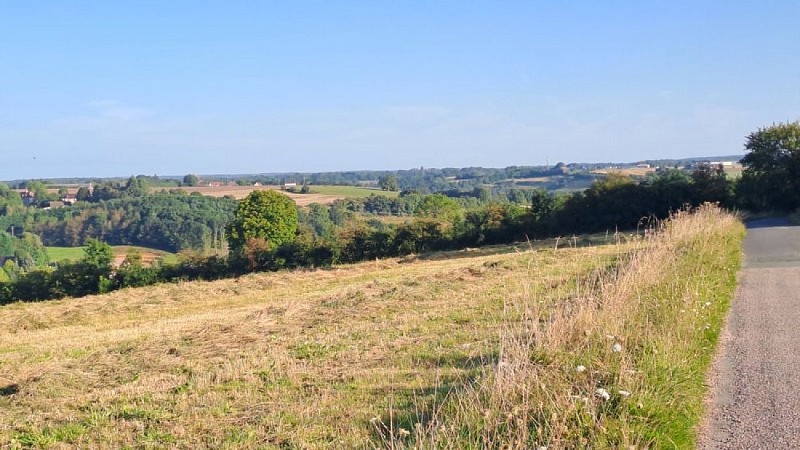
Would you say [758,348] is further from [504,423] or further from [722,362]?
[504,423]

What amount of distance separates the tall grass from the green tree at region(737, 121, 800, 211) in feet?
109

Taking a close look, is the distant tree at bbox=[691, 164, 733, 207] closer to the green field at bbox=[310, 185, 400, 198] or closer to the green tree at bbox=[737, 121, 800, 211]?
the green tree at bbox=[737, 121, 800, 211]

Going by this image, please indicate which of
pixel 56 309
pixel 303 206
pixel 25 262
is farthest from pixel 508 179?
pixel 56 309

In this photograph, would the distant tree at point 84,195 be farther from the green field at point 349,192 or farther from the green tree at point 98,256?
the green tree at point 98,256

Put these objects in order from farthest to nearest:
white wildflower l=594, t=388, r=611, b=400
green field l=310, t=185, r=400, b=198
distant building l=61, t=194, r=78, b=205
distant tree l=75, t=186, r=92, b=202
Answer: distant tree l=75, t=186, r=92, b=202
distant building l=61, t=194, r=78, b=205
green field l=310, t=185, r=400, b=198
white wildflower l=594, t=388, r=611, b=400

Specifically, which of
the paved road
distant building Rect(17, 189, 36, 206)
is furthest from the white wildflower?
distant building Rect(17, 189, 36, 206)

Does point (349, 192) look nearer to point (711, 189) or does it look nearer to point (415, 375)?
point (711, 189)

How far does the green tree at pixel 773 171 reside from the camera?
37.2m

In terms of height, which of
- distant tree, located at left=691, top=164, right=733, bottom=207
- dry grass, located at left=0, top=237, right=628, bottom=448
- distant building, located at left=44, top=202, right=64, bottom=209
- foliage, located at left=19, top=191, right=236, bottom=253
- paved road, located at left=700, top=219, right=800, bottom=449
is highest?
distant tree, located at left=691, top=164, right=733, bottom=207

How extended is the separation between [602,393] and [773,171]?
126 feet

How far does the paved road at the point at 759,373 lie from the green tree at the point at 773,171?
27971mm

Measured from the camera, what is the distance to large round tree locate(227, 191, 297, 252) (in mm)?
60750

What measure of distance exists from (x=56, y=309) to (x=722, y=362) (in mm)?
27783

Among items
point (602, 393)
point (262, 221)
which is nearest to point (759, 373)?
point (602, 393)
